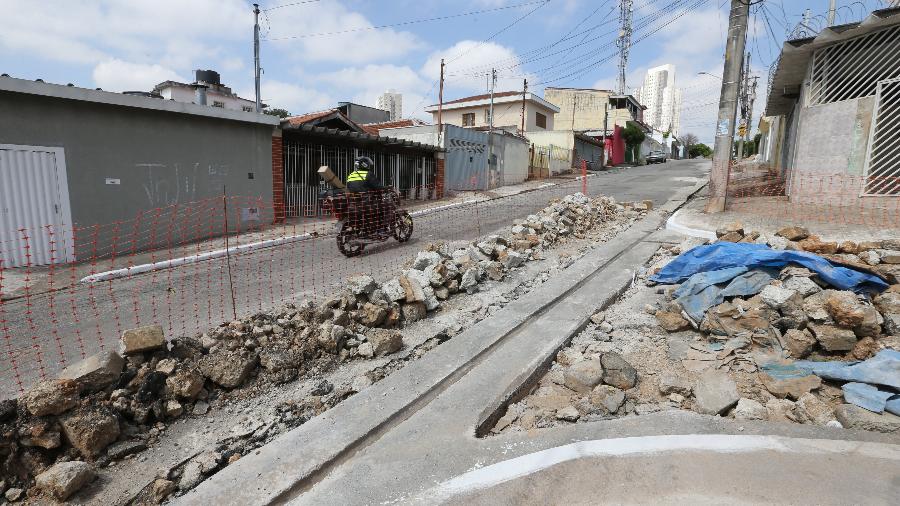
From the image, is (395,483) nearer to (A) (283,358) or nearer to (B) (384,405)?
(B) (384,405)

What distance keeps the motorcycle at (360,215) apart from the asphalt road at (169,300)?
290mm

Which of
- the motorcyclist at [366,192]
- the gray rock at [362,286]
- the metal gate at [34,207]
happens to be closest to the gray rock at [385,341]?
the gray rock at [362,286]

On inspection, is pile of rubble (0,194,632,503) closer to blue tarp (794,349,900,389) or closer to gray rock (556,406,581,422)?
gray rock (556,406,581,422)

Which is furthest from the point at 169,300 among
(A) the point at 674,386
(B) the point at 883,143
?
(B) the point at 883,143

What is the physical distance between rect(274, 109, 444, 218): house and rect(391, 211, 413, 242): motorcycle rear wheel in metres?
1.67

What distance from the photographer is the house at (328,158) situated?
1266cm

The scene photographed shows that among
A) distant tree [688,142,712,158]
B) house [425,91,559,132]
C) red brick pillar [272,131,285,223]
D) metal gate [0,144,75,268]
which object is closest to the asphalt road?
metal gate [0,144,75,268]

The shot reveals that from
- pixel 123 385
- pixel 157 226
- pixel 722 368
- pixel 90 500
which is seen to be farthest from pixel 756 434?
pixel 157 226

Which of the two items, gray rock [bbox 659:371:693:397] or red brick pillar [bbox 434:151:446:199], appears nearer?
gray rock [bbox 659:371:693:397]

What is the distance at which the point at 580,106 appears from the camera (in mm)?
44688

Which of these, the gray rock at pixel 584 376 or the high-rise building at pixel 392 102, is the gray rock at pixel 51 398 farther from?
the high-rise building at pixel 392 102

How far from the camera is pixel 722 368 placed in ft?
11.8

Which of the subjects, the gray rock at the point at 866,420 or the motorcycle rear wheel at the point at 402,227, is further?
the motorcycle rear wheel at the point at 402,227

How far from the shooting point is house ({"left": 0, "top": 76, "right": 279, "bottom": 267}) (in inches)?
306
